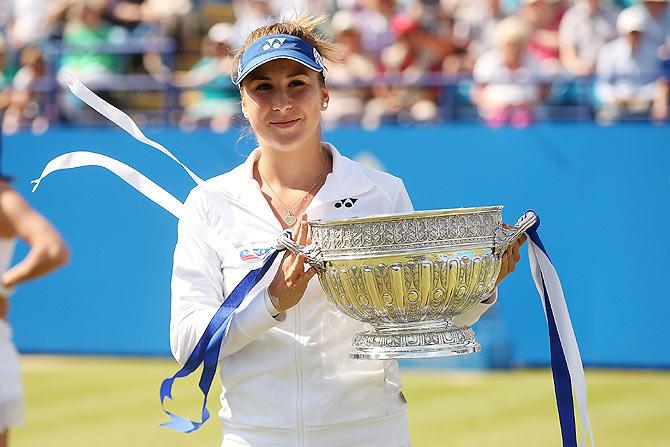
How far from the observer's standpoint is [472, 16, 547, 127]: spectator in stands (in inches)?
407

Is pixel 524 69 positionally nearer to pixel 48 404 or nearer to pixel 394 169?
pixel 394 169

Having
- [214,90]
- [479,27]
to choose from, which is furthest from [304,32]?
[214,90]

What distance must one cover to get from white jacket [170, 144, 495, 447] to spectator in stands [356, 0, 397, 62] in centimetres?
814

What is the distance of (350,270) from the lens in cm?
301

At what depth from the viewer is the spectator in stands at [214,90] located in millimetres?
11508

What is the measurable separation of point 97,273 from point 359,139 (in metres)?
2.60

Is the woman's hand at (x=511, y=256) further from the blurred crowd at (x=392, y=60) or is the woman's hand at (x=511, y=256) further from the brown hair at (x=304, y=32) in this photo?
the blurred crowd at (x=392, y=60)

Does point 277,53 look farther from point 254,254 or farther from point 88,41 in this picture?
point 88,41

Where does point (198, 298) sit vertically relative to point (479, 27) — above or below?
below

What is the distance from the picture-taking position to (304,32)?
336 centimetres

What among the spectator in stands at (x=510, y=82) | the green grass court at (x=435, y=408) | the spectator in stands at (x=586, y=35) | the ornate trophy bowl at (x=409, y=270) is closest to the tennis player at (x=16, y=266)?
the ornate trophy bowl at (x=409, y=270)

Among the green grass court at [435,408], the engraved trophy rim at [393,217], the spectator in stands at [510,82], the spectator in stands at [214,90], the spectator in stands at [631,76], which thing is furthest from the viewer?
the spectator in stands at [214,90]

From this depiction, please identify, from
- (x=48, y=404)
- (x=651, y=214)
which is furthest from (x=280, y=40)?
(x=651, y=214)

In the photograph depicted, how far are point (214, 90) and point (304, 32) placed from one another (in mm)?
8420
